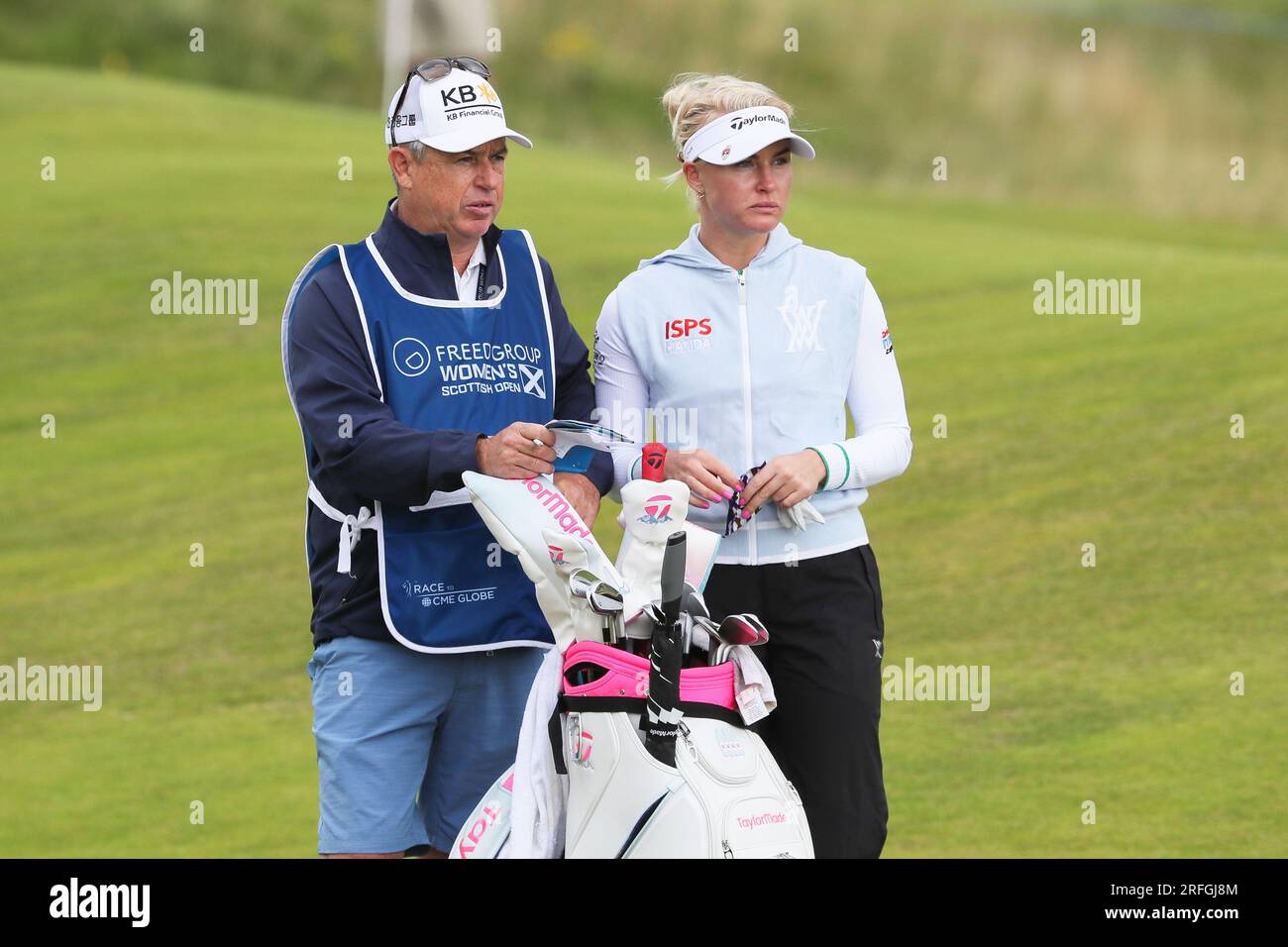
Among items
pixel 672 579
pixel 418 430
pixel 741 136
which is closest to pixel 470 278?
pixel 418 430

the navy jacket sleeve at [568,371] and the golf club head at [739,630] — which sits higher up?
the navy jacket sleeve at [568,371]

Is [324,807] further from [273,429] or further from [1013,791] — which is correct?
[273,429]

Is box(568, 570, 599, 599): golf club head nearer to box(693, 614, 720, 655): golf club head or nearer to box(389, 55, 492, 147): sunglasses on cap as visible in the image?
A: box(693, 614, 720, 655): golf club head

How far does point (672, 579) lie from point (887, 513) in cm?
831

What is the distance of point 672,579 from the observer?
3688mm

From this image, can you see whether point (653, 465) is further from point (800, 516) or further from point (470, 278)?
point (470, 278)

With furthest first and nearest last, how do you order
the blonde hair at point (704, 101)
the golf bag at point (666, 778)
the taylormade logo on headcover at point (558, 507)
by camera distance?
the blonde hair at point (704, 101), the taylormade logo on headcover at point (558, 507), the golf bag at point (666, 778)

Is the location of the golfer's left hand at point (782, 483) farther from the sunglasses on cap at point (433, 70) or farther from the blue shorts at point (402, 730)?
the sunglasses on cap at point (433, 70)

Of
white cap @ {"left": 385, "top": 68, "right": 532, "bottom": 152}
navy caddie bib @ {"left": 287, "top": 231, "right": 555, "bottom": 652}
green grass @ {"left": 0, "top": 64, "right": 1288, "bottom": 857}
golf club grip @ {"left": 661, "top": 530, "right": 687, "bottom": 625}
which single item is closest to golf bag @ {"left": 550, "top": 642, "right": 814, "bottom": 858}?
golf club grip @ {"left": 661, "top": 530, "right": 687, "bottom": 625}

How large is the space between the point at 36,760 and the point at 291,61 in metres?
26.7

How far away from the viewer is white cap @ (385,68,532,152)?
13.4 ft

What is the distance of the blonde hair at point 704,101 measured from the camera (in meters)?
4.27

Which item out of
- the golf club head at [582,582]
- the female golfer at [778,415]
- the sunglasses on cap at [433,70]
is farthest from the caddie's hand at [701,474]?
the sunglasses on cap at [433,70]

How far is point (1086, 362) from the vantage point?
1440cm
